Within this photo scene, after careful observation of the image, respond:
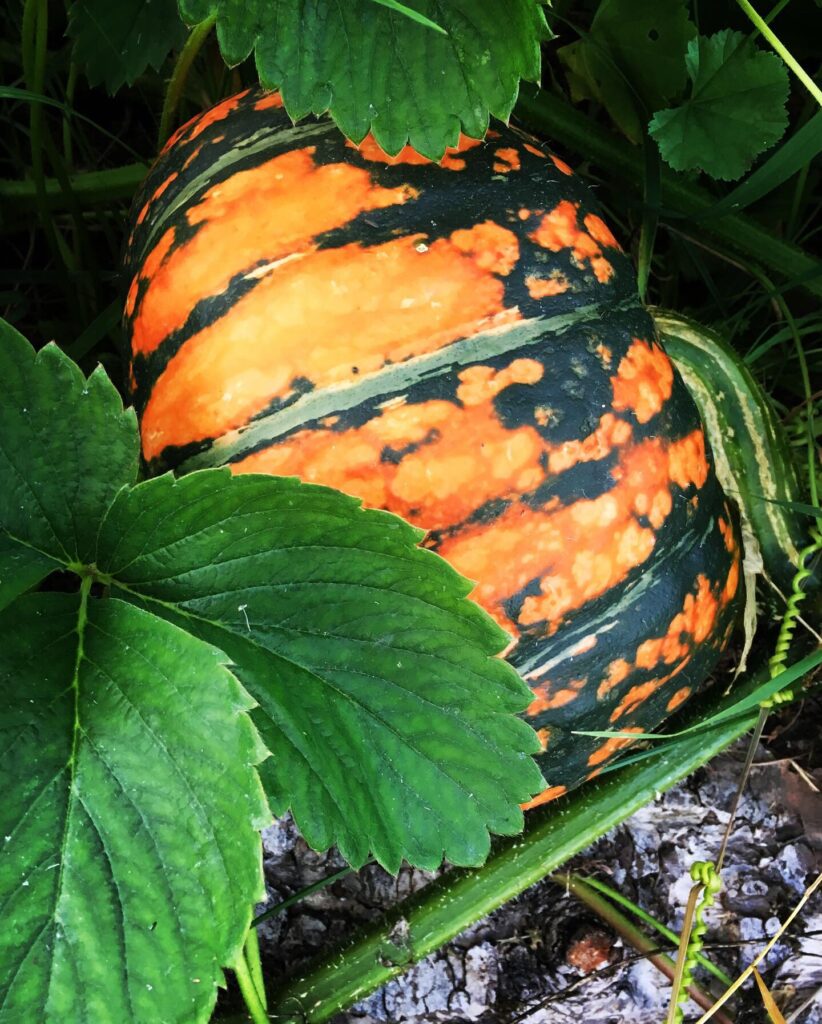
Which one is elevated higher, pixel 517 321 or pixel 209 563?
pixel 517 321

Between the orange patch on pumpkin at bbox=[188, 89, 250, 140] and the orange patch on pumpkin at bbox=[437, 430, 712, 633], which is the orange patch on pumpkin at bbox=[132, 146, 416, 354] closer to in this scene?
the orange patch on pumpkin at bbox=[188, 89, 250, 140]

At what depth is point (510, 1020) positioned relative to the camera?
4.38 feet

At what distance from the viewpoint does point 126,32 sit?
1.18 m

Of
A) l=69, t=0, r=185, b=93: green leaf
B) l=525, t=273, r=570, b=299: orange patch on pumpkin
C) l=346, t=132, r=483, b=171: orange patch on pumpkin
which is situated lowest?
l=525, t=273, r=570, b=299: orange patch on pumpkin

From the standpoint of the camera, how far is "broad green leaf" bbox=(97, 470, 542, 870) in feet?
2.60

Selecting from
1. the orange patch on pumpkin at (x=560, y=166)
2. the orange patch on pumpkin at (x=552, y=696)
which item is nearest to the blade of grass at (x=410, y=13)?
the orange patch on pumpkin at (x=560, y=166)

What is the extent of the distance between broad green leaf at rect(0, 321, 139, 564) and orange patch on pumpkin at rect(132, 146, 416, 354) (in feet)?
0.60

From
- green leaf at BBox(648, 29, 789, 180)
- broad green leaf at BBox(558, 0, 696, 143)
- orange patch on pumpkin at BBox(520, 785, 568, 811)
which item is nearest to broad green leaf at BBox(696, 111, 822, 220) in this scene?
green leaf at BBox(648, 29, 789, 180)

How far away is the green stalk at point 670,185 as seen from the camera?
4.11 ft

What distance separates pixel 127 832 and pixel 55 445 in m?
0.31

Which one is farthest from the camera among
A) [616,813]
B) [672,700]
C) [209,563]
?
[616,813]

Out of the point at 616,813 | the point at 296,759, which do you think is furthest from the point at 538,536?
the point at 616,813

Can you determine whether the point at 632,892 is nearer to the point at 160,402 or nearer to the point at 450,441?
the point at 450,441

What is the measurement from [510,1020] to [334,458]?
2.92 ft
